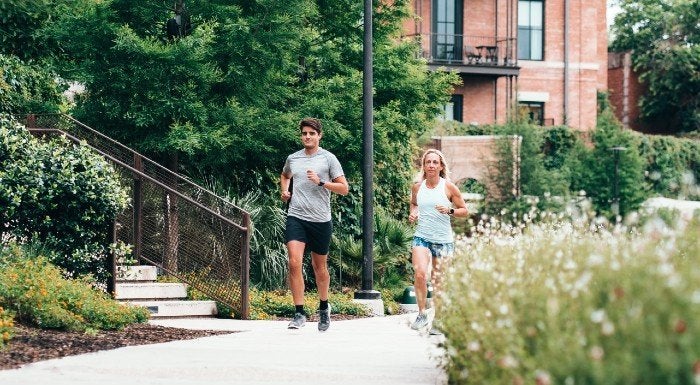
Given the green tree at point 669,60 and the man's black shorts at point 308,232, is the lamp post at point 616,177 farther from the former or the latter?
the man's black shorts at point 308,232

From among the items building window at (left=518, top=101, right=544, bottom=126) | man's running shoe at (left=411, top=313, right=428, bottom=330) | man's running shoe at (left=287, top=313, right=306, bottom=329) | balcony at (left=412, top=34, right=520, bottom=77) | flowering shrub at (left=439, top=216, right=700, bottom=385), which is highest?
balcony at (left=412, top=34, right=520, bottom=77)

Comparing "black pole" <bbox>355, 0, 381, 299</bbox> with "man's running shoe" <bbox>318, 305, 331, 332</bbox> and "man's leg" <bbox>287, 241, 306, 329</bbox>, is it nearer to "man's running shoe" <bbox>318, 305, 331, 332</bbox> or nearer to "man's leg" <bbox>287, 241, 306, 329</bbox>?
"man's running shoe" <bbox>318, 305, 331, 332</bbox>

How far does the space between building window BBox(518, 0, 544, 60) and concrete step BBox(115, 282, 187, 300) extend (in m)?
32.4

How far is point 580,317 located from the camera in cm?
535

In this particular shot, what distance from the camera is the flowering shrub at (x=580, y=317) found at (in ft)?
14.5

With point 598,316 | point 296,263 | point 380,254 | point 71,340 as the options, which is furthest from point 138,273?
point 598,316

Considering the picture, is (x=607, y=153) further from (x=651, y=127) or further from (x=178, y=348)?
(x=178, y=348)

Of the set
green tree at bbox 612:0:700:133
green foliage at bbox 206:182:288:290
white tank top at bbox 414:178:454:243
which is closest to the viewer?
white tank top at bbox 414:178:454:243

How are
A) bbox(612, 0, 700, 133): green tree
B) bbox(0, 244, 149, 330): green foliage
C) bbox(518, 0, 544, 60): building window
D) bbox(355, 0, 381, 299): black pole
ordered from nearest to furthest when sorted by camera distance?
bbox(0, 244, 149, 330): green foliage < bbox(355, 0, 381, 299): black pole < bbox(518, 0, 544, 60): building window < bbox(612, 0, 700, 133): green tree

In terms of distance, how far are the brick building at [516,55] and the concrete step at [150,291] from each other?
93.6ft

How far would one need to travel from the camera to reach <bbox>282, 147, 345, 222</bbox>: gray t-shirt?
481 inches

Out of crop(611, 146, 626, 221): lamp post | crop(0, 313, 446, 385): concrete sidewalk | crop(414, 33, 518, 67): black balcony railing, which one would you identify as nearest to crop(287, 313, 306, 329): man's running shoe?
crop(0, 313, 446, 385): concrete sidewalk

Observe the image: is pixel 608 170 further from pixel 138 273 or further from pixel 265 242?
pixel 138 273

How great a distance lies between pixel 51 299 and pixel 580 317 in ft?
22.9
